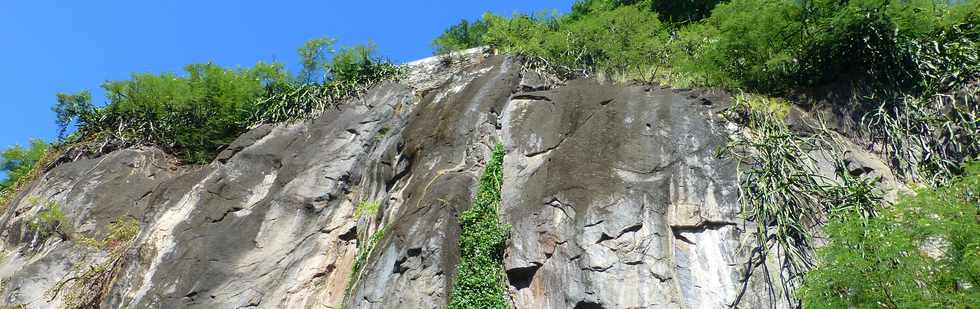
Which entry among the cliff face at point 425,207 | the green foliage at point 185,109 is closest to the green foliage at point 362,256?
the cliff face at point 425,207

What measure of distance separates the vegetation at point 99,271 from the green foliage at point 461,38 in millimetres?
7148

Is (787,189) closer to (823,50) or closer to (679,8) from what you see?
(823,50)

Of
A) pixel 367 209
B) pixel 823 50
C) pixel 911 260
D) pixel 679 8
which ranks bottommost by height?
pixel 911 260

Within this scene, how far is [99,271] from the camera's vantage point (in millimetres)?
12797

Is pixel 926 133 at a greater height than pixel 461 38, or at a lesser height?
lesser

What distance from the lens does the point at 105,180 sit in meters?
15.3

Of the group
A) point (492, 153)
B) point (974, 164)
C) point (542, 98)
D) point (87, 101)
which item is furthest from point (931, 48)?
point (87, 101)

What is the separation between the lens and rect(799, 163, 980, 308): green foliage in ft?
20.2

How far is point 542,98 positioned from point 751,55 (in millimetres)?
3388

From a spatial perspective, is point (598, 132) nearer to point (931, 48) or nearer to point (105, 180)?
point (931, 48)

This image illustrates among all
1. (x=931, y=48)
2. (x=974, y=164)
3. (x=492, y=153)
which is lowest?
(x=974, y=164)

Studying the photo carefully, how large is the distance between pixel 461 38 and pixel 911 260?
18.6 meters

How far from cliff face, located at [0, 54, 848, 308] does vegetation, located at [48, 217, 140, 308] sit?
0.10 metres

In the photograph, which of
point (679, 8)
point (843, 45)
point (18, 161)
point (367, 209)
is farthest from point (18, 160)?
point (843, 45)
